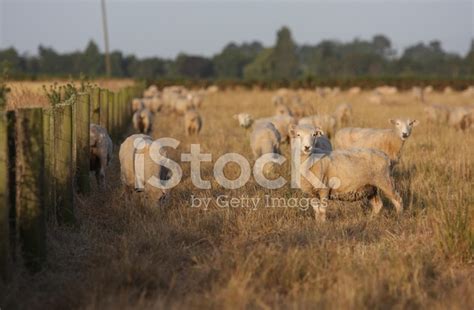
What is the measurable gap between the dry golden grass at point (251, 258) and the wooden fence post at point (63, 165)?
0.27 meters

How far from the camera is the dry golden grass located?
5.09 meters

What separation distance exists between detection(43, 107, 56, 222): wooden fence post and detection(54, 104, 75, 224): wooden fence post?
162 mm

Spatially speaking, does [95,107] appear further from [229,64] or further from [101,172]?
[229,64]

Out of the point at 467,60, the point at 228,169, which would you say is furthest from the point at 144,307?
the point at 467,60

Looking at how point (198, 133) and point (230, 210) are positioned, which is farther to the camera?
point (198, 133)

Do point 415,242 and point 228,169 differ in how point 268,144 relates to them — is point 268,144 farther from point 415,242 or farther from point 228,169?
point 415,242

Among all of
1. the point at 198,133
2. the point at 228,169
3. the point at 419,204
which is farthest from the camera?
the point at 198,133

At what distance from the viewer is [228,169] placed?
11.6 metres

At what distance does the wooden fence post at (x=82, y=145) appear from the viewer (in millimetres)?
8867

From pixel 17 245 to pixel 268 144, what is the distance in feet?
24.6

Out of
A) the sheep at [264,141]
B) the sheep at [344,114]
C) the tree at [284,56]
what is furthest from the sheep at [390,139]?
the tree at [284,56]

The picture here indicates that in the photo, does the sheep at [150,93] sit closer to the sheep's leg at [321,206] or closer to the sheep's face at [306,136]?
the sheep's face at [306,136]

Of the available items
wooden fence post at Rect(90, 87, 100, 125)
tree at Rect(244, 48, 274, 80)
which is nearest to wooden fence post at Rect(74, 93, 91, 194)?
wooden fence post at Rect(90, 87, 100, 125)

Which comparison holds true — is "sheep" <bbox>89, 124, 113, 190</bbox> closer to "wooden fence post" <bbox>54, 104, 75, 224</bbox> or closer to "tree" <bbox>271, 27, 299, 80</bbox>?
"wooden fence post" <bbox>54, 104, 75, 224</bbox>
